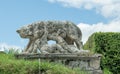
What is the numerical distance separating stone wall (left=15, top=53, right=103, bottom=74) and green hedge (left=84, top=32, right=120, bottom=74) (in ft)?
7.74

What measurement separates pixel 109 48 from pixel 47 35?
3212mm

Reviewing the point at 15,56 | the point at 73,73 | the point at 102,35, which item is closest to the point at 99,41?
the point at 102,35

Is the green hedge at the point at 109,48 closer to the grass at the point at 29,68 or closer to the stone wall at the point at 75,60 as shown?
the stone wall at the point at 75,60

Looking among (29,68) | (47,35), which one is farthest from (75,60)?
(29,68)

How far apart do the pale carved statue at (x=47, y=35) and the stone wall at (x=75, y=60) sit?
40 cm

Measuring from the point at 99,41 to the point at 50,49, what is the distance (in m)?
3.14

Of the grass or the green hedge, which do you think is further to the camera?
the green hedge

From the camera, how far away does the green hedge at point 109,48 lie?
1520 centimetres

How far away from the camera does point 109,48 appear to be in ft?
50.4

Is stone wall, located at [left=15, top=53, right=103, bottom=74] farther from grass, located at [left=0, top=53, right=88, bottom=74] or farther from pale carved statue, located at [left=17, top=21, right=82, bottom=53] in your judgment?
grass, located at [left=0, top=53, right=88, bottom=74]

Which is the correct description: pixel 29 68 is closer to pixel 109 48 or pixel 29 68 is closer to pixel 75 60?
pixel 75 60

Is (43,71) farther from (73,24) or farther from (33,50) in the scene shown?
(73,24)

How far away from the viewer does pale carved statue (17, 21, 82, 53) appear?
12.9 meters

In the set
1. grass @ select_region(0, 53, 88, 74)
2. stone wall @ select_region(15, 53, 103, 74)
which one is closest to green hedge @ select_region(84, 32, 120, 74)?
stone wall @ select_region(15, 53, 103, 74)
